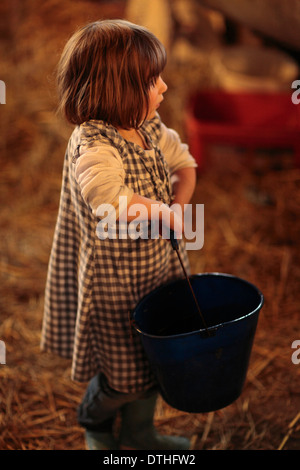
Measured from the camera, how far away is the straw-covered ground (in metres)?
1.67

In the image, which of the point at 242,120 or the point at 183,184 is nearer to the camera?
the point at 183,184

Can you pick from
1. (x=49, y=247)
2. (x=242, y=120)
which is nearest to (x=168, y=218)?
(x=49, y=247)

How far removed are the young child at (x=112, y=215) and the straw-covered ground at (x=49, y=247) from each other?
202 mm

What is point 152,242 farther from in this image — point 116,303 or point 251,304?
point 251,304

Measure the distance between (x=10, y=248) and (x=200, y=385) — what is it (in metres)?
1.55

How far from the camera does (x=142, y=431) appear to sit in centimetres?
153

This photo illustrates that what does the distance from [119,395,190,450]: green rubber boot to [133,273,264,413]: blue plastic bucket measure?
203mm

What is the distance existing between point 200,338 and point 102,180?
375mm

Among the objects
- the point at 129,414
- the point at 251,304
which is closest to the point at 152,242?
the point at 251,304

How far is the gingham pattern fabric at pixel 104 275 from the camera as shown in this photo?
4.08 ft

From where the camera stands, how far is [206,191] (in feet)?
9.54

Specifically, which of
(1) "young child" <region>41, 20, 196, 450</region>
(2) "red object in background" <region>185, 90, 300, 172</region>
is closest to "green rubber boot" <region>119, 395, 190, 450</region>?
(1) "young child" <region>41, 20, 196, 450</region>

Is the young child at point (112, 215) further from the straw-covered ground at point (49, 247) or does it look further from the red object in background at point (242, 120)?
the red object in background at point (242, 120)

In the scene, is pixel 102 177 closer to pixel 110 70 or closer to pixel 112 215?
pixel 112 215
